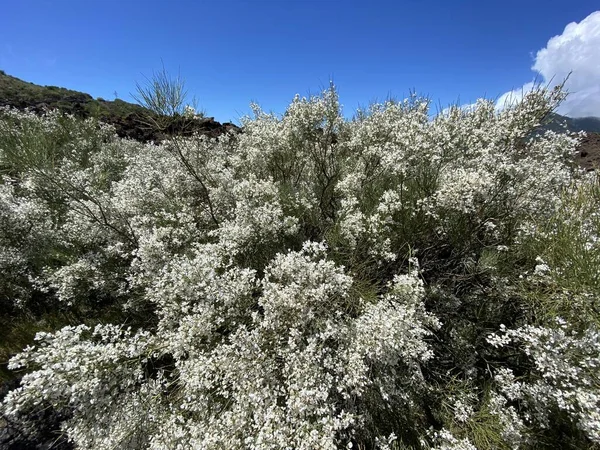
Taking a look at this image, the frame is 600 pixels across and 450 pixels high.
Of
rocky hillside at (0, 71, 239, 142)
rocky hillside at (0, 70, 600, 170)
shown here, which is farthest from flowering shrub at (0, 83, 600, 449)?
rocky hillside at (0, 71, 239, 142)

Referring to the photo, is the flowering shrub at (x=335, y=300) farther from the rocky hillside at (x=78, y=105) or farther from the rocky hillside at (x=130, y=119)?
the rocky hillside at (x=78, y=105)

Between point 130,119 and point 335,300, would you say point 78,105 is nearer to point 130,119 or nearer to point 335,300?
point 130,119

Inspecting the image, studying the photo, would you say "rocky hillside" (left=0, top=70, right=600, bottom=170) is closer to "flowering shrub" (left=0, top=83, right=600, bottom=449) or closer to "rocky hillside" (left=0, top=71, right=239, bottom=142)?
"rocky hillside" (left=0, top=71, right=239, bottom=142)

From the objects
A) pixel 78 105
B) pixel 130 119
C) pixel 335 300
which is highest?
pixel 78 105

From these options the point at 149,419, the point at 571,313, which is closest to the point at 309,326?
the point at 149,419

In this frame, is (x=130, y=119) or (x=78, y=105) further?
(x=78, y=105)

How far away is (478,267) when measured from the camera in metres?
6.64

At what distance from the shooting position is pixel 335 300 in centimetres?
494

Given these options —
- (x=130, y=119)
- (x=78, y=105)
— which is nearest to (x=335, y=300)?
(x=130, y=119)

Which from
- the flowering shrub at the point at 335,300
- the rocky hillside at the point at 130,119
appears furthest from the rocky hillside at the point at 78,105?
the flowering shrub at the point at 335,300

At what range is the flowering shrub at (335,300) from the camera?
4.30m

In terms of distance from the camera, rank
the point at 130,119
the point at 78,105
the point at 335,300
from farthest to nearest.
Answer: the point at 78,105 → the point at 130,119 → the point at 335,300

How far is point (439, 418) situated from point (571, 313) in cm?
309

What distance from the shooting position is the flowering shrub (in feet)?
14.1
